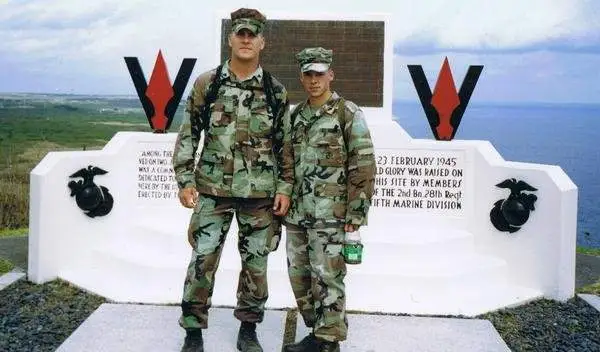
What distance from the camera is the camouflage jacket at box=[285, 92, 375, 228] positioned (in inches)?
142

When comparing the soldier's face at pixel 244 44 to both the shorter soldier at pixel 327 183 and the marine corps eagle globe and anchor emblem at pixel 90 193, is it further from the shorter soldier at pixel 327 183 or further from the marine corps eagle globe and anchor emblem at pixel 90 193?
the marine corps eagle globe and anchor emblem at pixel 90 193

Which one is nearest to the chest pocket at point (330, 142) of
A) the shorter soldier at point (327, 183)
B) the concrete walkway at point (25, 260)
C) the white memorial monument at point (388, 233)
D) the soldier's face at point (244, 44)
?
the shorter soldier at point (327, 183)

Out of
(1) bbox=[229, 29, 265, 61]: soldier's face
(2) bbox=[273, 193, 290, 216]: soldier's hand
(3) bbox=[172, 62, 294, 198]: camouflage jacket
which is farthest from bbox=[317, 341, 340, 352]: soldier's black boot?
(1) bbox=[229, 29, 265, 61]: soldier's face

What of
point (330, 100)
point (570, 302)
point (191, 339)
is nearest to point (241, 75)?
point (330, 100)

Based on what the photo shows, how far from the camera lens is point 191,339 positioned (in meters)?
3.83

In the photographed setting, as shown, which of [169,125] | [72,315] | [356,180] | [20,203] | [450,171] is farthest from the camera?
[20,203]

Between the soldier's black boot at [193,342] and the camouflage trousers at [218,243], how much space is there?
0.33ft

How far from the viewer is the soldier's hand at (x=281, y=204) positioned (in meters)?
3.69

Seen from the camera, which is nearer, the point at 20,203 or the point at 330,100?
the point at 330,100

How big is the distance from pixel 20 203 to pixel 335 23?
5.99 m

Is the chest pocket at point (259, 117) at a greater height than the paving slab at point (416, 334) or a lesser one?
greater

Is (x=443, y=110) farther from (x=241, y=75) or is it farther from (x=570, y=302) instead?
(x=241, y=75)

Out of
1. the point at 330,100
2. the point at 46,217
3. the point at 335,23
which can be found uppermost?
the point at 335,23

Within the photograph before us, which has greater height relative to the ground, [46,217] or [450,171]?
[450,171]
